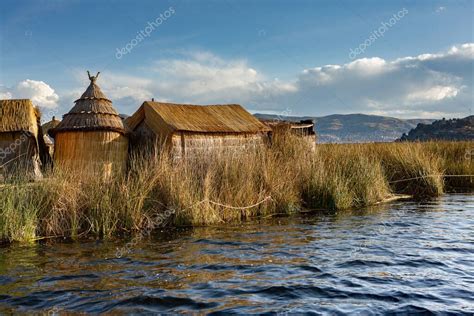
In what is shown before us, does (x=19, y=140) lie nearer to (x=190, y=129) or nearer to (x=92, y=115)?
(x=92, y=115)

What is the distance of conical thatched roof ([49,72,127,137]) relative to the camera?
14664 mm

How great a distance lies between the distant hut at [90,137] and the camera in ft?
48.0

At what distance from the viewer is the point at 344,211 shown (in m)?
14.3

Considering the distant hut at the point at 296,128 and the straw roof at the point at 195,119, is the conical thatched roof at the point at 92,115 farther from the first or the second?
the distant hut at the point at 296,128

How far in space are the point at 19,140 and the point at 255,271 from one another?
34.0 feet

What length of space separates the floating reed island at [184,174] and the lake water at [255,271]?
86 cm

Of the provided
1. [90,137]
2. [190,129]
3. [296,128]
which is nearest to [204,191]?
[190,129]

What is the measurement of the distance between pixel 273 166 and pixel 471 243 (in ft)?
18.6

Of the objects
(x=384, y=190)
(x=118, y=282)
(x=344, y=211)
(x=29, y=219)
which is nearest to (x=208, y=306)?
(x=118, y=282)

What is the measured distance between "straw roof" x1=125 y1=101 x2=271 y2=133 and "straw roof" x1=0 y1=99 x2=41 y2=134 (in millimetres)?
3029

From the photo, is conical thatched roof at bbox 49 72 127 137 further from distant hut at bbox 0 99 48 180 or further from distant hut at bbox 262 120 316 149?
distant hut at bbox 262 120 316 149

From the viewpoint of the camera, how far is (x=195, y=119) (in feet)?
55.1

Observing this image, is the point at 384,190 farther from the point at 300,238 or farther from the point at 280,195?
the point at 300,238

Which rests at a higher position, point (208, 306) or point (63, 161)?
point (63, 161)
